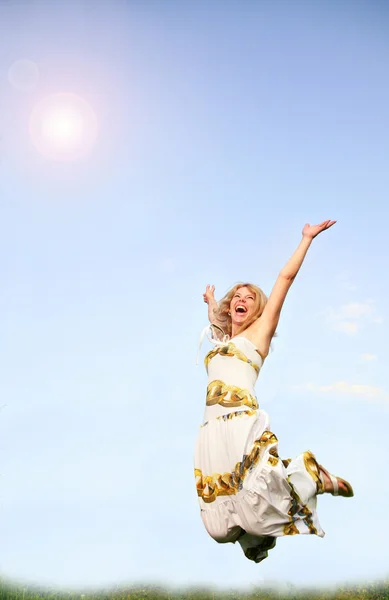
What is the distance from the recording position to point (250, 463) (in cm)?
479

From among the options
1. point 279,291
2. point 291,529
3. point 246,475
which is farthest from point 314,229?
point 291,529

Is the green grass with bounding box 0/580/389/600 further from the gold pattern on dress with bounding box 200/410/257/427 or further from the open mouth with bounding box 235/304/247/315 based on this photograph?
the open mouth with bounding box 235/304/247/315

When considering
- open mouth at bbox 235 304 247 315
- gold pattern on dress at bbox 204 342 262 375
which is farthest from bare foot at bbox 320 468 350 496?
open mouth at bbox 235 304 247 315

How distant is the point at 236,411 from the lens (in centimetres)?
515

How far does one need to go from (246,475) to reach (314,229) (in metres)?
2.51

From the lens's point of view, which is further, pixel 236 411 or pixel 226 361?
pixel 226 361

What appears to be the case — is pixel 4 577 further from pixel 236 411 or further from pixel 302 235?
pixel 302 235

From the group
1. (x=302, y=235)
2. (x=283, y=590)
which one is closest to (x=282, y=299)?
(x=302, y=235)

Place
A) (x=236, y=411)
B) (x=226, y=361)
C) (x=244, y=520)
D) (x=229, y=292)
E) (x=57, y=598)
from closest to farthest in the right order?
(x=244, y=520)
(x=236, y=411)
(x=226, y=361)
(x=229, y=292)
(x=57, y=598)

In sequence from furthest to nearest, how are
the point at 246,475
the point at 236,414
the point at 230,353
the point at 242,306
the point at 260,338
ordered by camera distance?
the point at 242,306 → the point at 260,338 → the point at 230,353 → the point at 236,414 → the point at 246,475

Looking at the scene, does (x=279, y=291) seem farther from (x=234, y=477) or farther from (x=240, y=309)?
(x=234, y=477)

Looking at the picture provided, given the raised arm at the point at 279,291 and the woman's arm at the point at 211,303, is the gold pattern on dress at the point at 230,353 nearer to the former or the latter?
the raised arm at the point at 279,291

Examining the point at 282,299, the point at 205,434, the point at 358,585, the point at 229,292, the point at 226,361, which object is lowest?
the point at 358,585

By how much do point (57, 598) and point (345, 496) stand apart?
4.20 m
